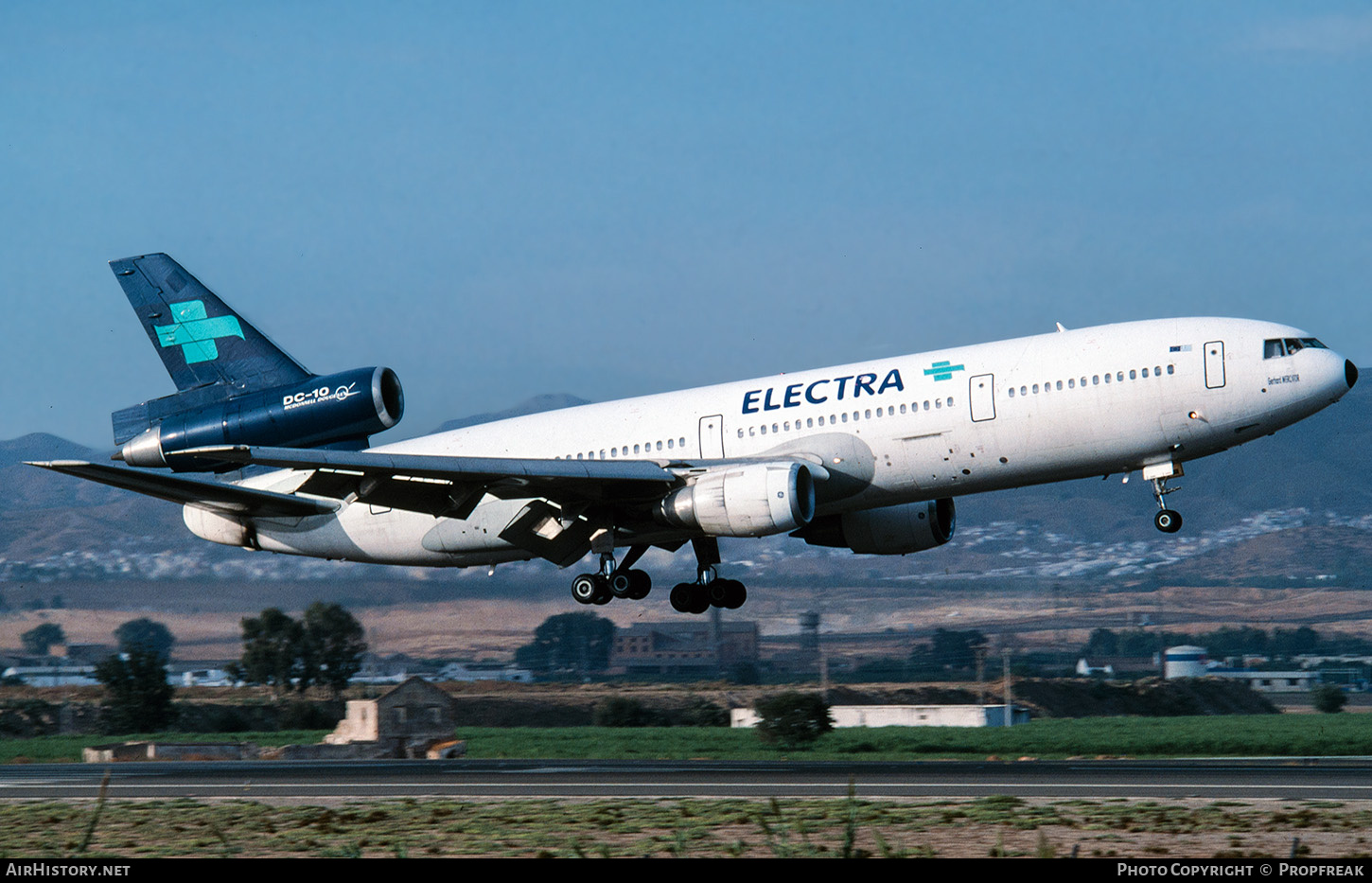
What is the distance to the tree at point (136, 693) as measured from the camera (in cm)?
6103

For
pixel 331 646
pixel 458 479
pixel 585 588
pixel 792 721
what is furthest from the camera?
pixel 331 646

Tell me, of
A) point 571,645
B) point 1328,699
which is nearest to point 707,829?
point 571,645

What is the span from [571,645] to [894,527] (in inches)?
1407

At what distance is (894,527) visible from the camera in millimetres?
36344

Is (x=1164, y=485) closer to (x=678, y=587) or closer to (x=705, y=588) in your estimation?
(x=705, y=588)

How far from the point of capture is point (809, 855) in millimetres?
15844

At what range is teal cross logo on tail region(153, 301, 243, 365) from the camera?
37.8 m

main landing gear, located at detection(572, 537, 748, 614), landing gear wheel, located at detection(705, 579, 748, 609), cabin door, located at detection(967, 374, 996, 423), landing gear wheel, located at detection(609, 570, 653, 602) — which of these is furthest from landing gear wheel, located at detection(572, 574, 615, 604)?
cabin door, located at detection(967, 374, 996, 423)

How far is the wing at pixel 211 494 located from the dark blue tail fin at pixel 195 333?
9.55 ft

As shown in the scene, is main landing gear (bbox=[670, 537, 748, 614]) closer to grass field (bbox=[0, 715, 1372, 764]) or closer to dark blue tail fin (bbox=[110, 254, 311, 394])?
grass field (bbox=[0, 715, 1372, 764])

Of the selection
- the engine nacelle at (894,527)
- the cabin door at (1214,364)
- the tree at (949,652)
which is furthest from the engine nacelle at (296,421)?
the tree at (949,652)

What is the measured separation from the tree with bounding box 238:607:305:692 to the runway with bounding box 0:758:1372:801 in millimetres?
28301

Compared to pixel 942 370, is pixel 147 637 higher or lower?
lower
